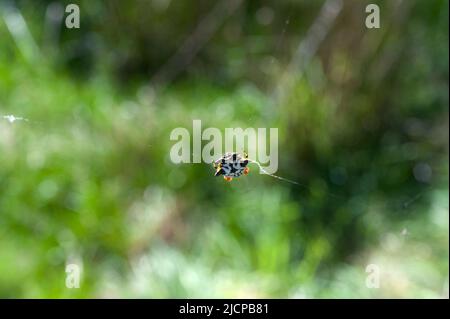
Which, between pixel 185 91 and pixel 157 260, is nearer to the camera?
pixel 157 260

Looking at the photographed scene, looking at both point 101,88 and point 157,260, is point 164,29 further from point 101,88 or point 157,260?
point 157,260

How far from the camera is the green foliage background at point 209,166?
134 cm

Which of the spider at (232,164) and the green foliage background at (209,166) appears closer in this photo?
the spider at (232,164)

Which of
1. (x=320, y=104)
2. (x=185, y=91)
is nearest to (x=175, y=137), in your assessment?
(x=185, y=91)

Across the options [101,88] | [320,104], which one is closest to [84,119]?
[101,88]

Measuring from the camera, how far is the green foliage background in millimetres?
1344

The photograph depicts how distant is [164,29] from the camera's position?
71.1 inches

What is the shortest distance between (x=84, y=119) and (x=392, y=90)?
805mm

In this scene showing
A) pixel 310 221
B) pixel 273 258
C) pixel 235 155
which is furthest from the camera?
pixel 310 221

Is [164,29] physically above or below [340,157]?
above

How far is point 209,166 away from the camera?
1.34 metres

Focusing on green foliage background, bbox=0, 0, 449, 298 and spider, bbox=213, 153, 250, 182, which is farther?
green foliage background, bbox=0, 0, 449, 298

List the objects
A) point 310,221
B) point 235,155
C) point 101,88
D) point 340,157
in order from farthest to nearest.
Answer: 1. point 101,88
2. point 340,157
3. point 310,221
4. point 235,155
